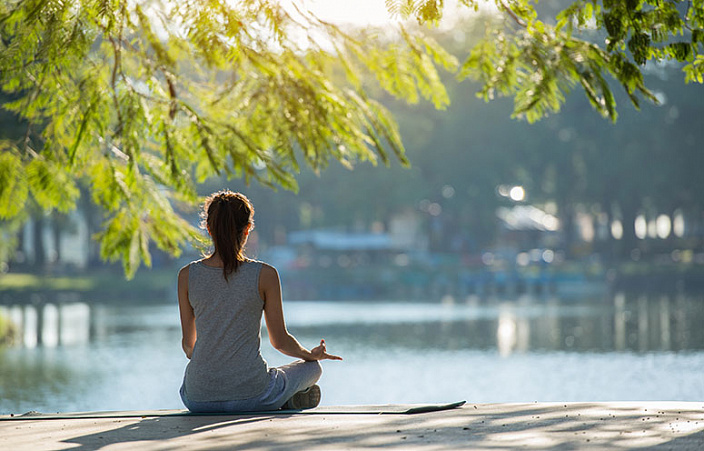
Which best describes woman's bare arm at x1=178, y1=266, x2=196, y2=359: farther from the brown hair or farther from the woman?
the brown hair

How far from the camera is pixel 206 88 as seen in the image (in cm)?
779

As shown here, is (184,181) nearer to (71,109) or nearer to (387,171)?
(71,109)

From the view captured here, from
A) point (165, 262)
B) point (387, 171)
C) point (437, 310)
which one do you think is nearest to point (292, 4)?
point (437, 310)

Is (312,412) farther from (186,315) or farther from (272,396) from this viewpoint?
(186,315)

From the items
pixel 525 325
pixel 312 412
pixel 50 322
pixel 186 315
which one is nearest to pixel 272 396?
pixel 312 412

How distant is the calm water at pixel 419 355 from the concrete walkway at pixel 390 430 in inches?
356

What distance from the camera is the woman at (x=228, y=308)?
14.5 feet

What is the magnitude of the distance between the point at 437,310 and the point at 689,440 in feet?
81.8

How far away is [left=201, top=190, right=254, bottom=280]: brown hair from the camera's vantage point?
14.5 ft

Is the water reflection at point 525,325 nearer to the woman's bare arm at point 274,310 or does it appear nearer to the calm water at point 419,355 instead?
the calm water at point 419,355

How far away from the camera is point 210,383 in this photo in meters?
4.54

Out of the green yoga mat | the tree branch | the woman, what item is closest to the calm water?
A: the tree branch

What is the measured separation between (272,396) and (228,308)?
1.61 feet

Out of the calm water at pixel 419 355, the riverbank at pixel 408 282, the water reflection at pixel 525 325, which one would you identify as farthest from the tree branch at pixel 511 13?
the riverbank at pixel 408 282
